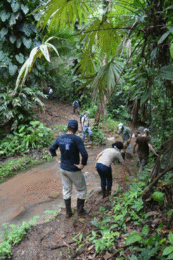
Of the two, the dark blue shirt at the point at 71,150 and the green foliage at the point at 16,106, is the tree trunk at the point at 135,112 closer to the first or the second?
the dark blue shirt at the point at 71,150

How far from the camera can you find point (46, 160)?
810 centimetres

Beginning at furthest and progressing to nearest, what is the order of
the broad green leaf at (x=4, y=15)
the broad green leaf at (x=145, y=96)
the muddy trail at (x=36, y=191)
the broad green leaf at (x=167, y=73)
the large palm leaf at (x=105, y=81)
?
the broad green leaf at (x=4, y=15), the muddy trail at (x=36, y=191), the large palm leaf at (x=105, y=81), the broad green leaf at (x=145, y=96), the broad green leaf at (x=167, y=73)

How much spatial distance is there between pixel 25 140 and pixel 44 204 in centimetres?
406

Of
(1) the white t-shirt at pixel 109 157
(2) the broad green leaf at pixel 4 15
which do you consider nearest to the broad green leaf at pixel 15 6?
(2) the broad green leaf at pixel 4 15

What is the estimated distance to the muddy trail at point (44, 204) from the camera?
3.05 m

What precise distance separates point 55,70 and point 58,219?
34.9 ft

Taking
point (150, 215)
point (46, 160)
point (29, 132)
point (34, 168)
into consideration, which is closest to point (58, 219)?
point (150, 215)

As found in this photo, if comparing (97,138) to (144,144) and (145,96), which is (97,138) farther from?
(145,96)

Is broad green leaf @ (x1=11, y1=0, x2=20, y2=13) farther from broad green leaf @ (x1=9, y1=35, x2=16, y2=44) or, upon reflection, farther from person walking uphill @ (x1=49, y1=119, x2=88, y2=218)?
person walking uphill @ (x1=49, y1=119, x2=88, y2=218)

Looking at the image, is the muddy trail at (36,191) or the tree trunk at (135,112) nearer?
the tree trunk at (135,112)

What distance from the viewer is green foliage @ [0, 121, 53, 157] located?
26.5ft

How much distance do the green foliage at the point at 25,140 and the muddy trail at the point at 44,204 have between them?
123 centimetres

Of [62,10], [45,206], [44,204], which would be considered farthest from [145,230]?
[44,204]

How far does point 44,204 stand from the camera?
491 centimetres
